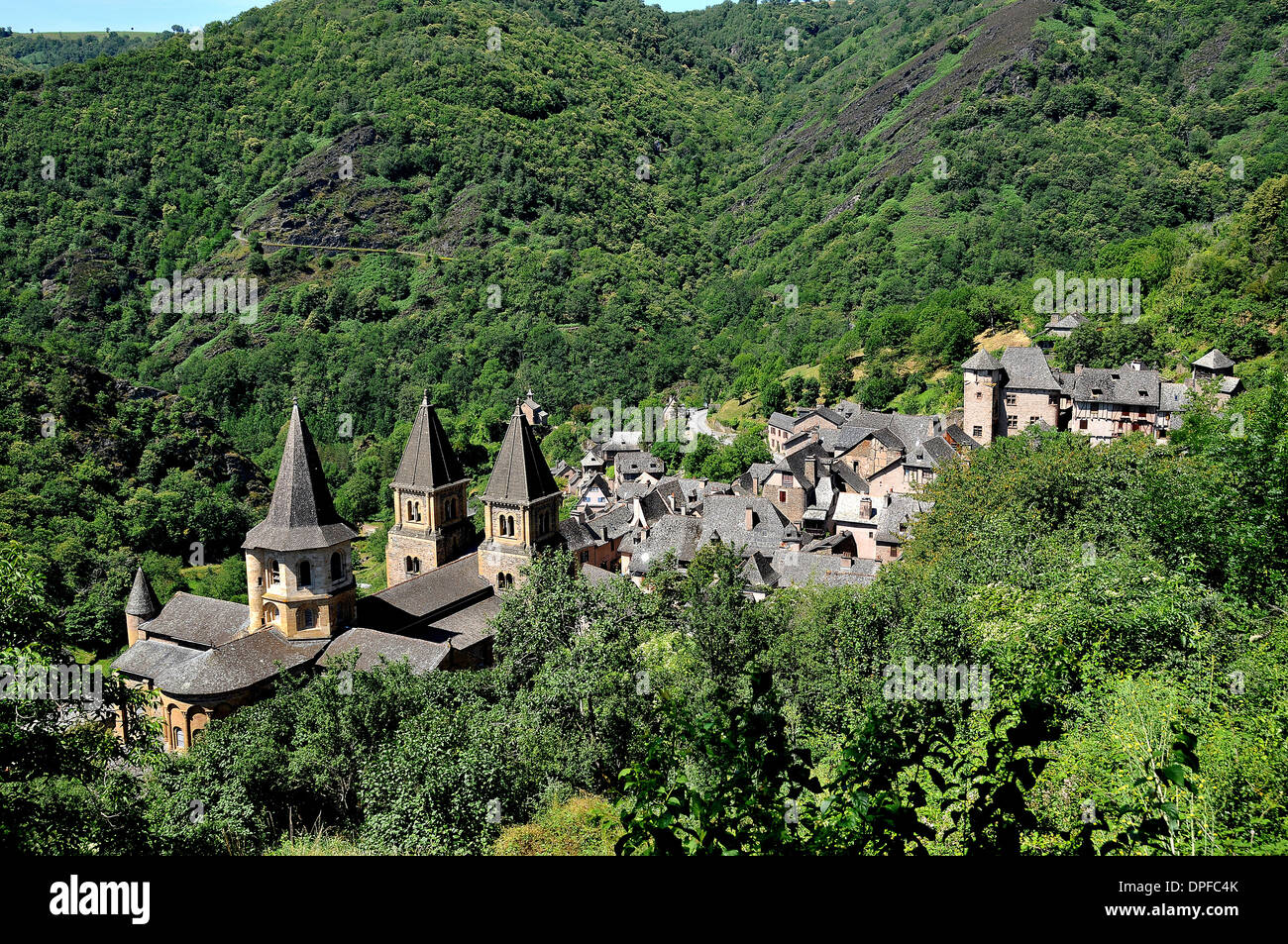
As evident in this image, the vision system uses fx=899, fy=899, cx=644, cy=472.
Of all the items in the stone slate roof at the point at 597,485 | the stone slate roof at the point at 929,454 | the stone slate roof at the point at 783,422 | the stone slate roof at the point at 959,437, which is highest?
the stone slate roof at the point at 783,422

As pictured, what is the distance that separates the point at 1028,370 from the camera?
204 feet

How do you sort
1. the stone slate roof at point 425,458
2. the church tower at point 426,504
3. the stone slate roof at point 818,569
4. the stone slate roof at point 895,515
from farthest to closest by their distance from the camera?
the stone slate roof at point 895,515 → the stone slate roof at point 818,569 → the church tower at point 426,504 → the stone slate roof at point 425,458

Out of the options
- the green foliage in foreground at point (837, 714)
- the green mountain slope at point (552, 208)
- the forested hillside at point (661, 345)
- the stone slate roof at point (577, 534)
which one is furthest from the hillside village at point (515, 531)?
the green mountain slope at point (552, 208)

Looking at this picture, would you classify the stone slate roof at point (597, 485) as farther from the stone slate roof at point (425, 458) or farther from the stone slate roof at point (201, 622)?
the stone slate roof at point (201, 622)

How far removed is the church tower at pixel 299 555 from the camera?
3369 cm

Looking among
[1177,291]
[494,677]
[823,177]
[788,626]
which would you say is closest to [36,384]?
[494,677]

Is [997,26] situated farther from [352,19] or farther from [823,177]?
[352,19]

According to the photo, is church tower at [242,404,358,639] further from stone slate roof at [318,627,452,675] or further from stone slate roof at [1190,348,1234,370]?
stone slate roof at [1190,348,1234,370]

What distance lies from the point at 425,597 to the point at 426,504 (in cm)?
544

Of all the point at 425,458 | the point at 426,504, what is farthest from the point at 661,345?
the point at 426,504

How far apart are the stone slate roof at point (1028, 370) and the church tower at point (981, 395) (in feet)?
3.66

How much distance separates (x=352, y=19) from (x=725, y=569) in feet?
617
